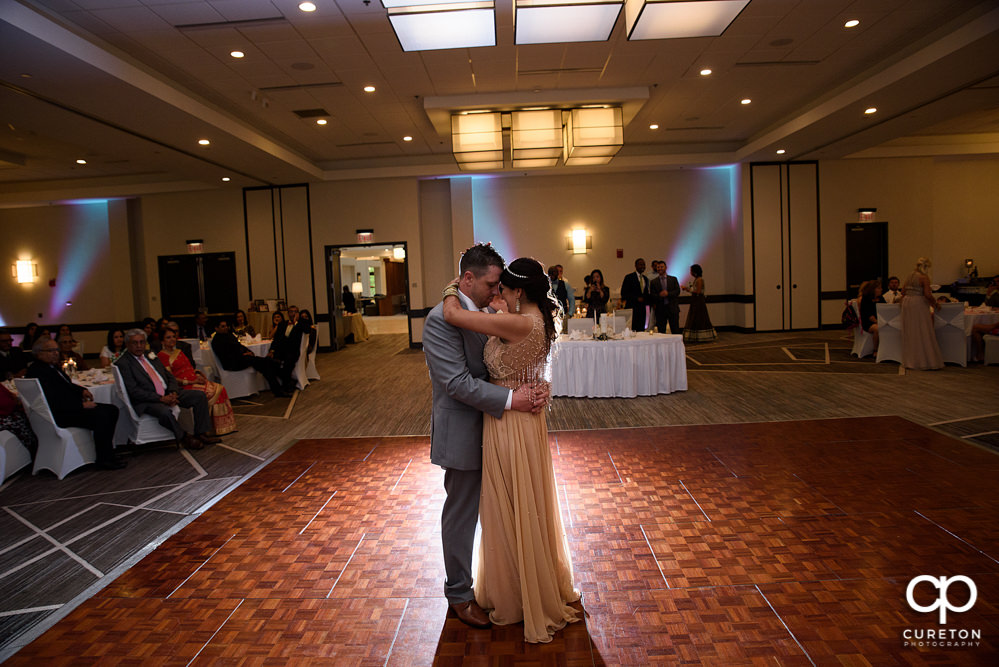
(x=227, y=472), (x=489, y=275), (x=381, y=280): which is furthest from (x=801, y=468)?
(x=381, y=280)

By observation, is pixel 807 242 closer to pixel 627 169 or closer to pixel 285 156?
pixel 627 169

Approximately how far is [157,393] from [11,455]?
1.19m

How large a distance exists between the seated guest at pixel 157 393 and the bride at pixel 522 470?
438cm

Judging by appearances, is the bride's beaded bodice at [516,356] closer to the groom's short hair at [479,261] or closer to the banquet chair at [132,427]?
the groom's short hair at [479,261]

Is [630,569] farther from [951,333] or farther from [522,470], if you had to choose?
[951,333]

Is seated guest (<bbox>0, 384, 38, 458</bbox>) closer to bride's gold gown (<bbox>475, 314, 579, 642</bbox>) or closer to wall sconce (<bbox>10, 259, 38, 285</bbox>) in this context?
bride's gold gown (<bbox>475, 314, 579, 642</bbox>)

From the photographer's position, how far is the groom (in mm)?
2543

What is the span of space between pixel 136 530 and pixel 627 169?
11778 millimetres

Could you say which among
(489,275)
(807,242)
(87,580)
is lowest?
(87,580)

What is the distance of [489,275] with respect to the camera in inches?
100

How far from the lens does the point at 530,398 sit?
256 centimetres

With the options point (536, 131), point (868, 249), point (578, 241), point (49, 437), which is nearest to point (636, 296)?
point (578, 241)

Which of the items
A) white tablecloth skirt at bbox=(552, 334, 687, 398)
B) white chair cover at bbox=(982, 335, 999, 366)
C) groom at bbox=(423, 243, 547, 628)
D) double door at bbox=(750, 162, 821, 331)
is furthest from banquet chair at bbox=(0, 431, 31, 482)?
double door at bbox=(750, 162, 821, 331)

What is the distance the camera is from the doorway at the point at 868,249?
44.9 feet
